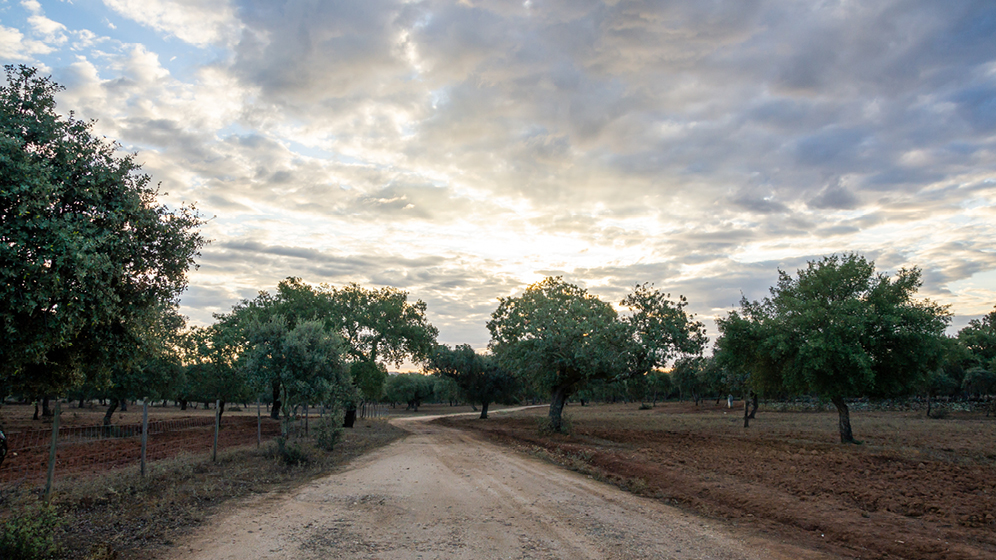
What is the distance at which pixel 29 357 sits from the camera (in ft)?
21.5

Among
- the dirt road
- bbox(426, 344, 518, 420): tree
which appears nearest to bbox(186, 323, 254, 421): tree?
bbox(426, 344, 518, 420): tree

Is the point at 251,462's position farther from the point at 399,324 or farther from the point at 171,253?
the point at 399,324

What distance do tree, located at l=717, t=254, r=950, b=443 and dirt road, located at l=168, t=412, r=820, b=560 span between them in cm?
1426

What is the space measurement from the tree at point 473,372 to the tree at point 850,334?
86.1 feet

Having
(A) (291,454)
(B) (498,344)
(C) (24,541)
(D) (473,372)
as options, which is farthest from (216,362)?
(C) (24,541)

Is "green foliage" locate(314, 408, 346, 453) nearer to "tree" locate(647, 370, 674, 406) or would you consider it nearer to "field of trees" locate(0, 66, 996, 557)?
"field of trees" locate(0, 66, 996, 557)

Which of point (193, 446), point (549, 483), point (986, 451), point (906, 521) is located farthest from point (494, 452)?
point (986, 451)

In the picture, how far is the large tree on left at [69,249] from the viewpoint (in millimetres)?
5957

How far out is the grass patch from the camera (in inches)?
292

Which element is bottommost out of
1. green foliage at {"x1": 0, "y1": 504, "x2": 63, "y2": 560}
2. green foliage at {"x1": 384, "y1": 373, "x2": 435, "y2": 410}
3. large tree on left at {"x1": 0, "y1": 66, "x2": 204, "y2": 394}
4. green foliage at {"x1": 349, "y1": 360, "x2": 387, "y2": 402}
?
green foliage at {"x1": 384, "y1": 373, "x2": 435, "y2": 410}

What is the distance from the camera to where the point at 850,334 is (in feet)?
67.9

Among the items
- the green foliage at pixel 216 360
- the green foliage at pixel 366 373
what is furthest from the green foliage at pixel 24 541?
the green foliage at pixel 216 360

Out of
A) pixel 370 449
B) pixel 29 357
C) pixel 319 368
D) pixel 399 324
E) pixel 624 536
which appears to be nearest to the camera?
pixel 29 357

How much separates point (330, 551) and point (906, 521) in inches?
403
